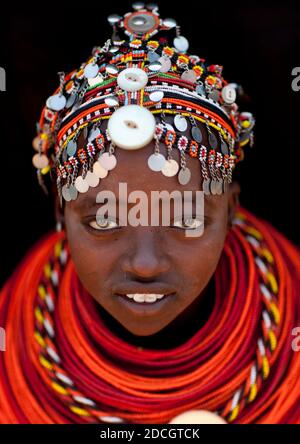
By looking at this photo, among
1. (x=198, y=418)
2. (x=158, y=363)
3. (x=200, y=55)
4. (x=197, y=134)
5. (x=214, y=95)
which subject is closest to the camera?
(x=197, y=134)

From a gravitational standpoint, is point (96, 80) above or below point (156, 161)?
above

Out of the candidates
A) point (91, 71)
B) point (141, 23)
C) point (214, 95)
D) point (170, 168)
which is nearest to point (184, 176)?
point (170, 168)

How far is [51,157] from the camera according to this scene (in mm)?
1915

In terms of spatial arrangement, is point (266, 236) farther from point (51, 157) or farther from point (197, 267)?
point (51, 157)

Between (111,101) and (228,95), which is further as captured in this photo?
(228,95)

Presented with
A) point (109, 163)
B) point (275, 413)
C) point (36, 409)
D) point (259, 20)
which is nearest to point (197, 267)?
point (109, 163)

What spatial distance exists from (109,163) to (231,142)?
1.34 ft

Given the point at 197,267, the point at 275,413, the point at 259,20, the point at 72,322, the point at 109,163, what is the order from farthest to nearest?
1. the point at 259,20
2. the point at 72,322
3. the point at 275,413
4. the point at 197,267
5. the point at 109,163

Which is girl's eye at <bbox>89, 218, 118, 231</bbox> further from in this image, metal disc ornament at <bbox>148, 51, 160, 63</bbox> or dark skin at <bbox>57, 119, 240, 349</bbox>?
metal disc ornament at <bbox>148, 51, 160, 63</bbox>

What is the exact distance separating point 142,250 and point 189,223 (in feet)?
0.50

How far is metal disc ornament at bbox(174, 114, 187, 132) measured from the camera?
1572 millimetres

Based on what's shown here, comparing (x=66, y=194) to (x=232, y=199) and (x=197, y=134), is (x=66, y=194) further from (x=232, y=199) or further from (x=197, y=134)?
(x=232, y=199)

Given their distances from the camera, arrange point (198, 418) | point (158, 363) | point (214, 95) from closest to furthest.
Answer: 1. point (214, 95)
2. point (198, 418)
3. point (158, 363)

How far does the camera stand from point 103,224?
1633 millimetres
